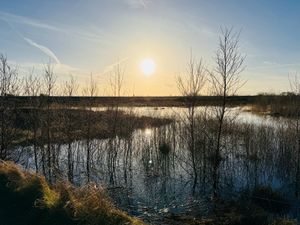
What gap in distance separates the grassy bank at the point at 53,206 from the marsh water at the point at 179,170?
9.38 ft

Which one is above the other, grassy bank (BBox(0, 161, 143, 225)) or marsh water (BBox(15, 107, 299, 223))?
grassy bank (BBox(0, 161, 143, 225))

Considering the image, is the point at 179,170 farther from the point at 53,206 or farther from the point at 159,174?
the point at 53,206

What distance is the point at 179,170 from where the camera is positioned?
48.9ft

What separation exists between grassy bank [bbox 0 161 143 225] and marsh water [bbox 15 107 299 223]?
9.38 ft

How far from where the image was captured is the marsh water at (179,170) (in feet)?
36.3

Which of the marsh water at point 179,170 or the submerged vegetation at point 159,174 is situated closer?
the submerged vegetation at point 159,174

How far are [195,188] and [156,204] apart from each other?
235cm

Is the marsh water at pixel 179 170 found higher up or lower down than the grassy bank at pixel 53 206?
lower down

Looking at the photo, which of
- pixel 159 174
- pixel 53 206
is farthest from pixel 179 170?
pixel 53 206

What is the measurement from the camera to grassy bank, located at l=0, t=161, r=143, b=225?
596 cm

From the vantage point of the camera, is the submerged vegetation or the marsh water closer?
the submerged vegetation

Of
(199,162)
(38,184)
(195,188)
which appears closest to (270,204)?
(195,188)

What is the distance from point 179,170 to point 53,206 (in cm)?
895

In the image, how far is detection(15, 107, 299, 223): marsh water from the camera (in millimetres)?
11078
